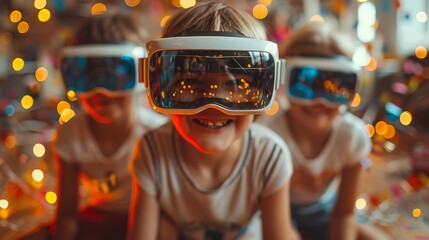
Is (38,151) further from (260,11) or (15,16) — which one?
(15,16)

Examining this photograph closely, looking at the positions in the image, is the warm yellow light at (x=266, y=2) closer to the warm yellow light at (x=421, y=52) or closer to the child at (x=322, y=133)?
the warm yellow light at (x=421, y=52)

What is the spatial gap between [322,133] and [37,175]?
0.95m

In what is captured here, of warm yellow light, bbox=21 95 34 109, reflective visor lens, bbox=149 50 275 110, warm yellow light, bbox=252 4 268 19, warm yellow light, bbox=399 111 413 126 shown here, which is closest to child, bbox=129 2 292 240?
reflective visor lens, bbox=149 50 275 110

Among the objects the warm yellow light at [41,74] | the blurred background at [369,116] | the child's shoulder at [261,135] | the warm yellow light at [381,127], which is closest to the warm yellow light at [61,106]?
the blurred background at [369,116]

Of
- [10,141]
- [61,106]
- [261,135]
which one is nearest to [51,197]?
[10,141]

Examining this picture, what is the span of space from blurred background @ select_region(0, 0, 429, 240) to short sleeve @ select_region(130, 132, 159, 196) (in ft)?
1.24

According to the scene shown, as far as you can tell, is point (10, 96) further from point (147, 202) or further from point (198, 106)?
point (198, 106)

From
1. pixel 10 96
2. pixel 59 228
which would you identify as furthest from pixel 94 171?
pixel 10 96

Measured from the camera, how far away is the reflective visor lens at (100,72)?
112 centimetres

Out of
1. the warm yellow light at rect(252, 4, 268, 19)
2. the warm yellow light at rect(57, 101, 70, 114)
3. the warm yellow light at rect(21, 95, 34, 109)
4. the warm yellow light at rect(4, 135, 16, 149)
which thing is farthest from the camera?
the warm yellow light at rect(252, 4, 268, 19)

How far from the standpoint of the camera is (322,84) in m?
1.12

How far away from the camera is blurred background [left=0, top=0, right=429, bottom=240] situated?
1299 millimetres

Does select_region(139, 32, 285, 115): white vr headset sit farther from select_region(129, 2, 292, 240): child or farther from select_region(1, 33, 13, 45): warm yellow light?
select_region(1, 33, 13, 45): warm yellow light

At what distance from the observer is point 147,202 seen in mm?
913
